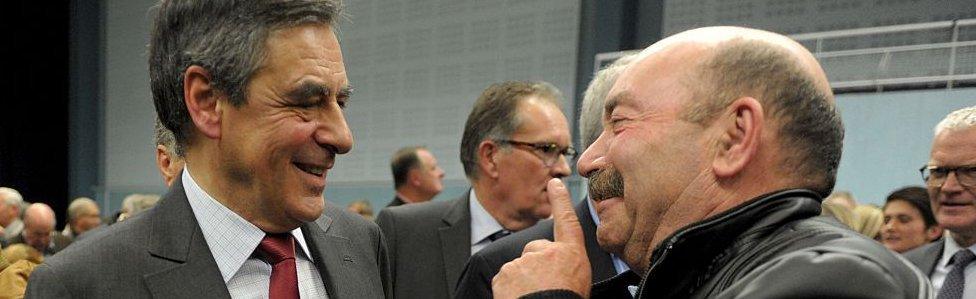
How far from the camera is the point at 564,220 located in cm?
155

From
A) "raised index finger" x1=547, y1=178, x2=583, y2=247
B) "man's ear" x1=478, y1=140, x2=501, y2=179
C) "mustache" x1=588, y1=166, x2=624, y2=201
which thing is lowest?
"man's ear" x1=478, y1=140, x2=501, y2=179

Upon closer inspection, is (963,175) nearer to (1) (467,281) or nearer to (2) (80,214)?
(1) (467,281)

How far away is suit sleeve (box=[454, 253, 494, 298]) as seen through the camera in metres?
2.15

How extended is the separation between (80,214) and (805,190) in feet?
22.8

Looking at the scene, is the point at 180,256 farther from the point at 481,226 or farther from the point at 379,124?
the point at 379,124

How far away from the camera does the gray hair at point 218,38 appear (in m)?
1.46

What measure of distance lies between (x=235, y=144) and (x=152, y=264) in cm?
22

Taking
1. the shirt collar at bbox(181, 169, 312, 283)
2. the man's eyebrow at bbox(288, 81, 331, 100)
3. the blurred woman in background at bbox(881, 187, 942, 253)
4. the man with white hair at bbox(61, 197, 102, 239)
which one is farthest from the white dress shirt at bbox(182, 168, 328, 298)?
the man with white hair at bbox(61, 197, 102, 239)

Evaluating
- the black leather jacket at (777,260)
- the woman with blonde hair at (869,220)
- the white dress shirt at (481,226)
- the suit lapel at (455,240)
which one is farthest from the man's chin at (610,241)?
the woman with blonde hair at (869,220)

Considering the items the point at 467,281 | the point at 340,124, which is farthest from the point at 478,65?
the point at 340,124

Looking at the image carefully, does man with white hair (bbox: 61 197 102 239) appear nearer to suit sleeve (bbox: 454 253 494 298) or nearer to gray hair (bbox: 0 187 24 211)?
gray hair (bbox: 0 187 24 211)

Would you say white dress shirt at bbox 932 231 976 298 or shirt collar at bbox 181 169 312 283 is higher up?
shirt collar at bbox 181 169 312 283

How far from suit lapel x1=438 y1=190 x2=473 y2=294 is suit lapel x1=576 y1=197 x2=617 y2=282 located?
75 cm

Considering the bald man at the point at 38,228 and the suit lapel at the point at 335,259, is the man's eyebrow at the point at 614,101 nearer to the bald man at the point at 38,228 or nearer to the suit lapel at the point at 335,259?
the suit lapel at the point at 335,259
